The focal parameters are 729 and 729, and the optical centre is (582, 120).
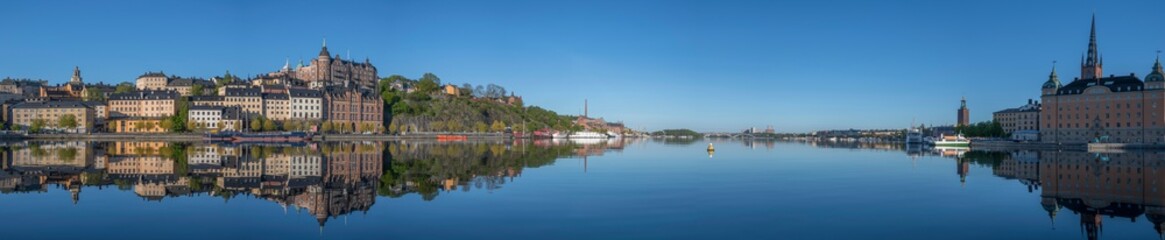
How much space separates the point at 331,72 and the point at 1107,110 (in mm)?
123504

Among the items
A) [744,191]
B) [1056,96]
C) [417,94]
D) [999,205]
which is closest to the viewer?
[999,205]

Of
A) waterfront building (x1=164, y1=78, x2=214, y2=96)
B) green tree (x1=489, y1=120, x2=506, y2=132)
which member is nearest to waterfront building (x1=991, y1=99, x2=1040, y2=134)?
green tree (x1=489, y1=120, x2=506, y2=132)

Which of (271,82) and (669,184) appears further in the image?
→ (271,82)

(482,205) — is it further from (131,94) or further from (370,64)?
(370,64)

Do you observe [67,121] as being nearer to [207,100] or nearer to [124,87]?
[207,100]

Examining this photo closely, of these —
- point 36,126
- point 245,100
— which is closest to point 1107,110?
point 245,100

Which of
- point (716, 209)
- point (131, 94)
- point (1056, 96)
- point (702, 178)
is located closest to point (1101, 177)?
point (702, 178)

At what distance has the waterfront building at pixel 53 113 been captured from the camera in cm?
10569

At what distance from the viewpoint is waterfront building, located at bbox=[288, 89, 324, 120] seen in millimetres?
114625

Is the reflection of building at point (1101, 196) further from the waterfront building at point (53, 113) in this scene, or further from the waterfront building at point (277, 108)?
the waterfront building at point (53, 113)

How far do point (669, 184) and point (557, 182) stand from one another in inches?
139

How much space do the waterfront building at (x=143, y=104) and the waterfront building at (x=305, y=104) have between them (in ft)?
59.7

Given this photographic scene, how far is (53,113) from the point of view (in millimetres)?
107812

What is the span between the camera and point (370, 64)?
154 meters
